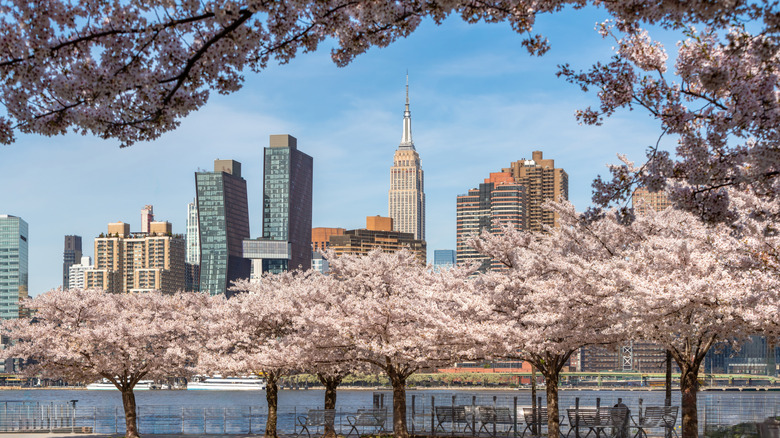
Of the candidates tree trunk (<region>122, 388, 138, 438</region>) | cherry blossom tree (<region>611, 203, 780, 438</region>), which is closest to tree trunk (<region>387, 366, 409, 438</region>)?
cherry blossom tree (<region>611, 203, 780, 438</region>)

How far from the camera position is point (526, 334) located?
23.7 m

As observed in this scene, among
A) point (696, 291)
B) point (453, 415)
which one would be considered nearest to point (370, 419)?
point (453, 415)

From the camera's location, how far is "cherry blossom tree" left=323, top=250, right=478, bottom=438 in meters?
25.7

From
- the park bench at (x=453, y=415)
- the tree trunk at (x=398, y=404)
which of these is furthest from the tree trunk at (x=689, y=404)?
the park bench at (x=453, y=415)

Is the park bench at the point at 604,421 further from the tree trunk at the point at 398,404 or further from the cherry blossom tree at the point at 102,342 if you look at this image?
the cherry blossom tree at the point at 102,342

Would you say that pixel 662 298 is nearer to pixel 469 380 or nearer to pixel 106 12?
pixel 106 12

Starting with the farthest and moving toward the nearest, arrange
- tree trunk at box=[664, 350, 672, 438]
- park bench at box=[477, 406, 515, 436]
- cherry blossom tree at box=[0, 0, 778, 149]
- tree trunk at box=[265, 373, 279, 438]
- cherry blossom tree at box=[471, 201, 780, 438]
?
tree trunk at box=[265, 373, 279, 438], park bench at box=[477, 406, 515, 436], tree trunk at box=[664, 350, 672, 438], cherry blossom tree at box=[471, 201, 780, 438], cherry blossom tree at box=[0, 0, 778, 149]

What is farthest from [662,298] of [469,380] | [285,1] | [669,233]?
[469,380]

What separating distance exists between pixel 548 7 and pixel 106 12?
425 centimetres

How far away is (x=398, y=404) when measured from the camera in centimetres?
2836

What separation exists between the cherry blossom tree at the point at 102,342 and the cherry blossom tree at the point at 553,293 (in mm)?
13290

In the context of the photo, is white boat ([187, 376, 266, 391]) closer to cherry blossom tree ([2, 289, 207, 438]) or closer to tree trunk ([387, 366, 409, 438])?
cherry blossom tree ([2, 289, 207, 438])

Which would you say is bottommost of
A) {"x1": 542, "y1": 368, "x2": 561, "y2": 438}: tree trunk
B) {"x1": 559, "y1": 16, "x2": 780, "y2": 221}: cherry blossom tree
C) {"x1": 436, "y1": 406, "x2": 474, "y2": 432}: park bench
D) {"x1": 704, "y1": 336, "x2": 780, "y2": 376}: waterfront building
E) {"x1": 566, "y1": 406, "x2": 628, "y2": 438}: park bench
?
{"x1": 704, "y1": 336, "x2": 780, "y2": 376}: waterfront building

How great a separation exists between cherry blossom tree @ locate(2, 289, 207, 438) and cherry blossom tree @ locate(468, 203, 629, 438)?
43.6 ft
